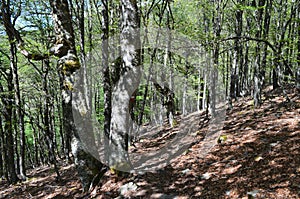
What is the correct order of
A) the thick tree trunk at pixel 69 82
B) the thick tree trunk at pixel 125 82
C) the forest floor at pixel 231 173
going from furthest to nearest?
the thick tree trunk at pixel 69 82 < the thick tree trunk at pixel 125 82 < the forest floor at pixel 231 173

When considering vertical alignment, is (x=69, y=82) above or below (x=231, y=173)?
above

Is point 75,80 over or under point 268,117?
over

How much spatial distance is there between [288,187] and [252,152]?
1919mm

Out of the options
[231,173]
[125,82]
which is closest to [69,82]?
[125,82]

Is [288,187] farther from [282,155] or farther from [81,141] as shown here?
[81,141]

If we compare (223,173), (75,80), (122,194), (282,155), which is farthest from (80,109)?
(282,155)

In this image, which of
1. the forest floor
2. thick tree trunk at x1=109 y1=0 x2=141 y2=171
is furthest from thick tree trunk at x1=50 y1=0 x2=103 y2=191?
thick tree trunk at x1=109 y1=0 x2=141 y2=171

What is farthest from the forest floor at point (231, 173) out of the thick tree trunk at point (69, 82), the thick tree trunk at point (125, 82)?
the thick tree trunk at point (125, 82)

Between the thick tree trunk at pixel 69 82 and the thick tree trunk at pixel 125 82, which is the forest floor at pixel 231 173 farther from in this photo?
the thick tree trunk at pixel 125 82

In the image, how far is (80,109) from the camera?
20.1 feet

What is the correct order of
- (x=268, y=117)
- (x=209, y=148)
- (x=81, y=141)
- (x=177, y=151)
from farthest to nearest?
(x=268, y=117) → (x=177, y=151) → (x=209, y=148) → (x=81, y=141)

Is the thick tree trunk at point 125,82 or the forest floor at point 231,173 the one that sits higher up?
the thick tree trunk at point 125,82

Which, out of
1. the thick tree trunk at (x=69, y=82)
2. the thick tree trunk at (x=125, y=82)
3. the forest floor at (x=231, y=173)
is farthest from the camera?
the thick tree trunk at (x=69, y=82)

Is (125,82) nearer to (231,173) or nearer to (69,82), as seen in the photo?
(69,82)
